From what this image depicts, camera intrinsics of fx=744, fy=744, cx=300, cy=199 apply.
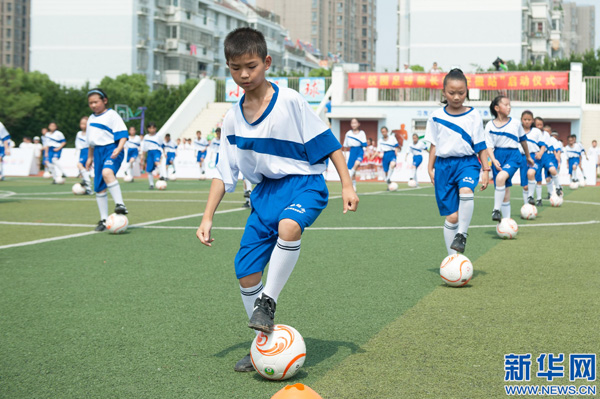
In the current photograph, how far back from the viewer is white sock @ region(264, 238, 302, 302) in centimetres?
434

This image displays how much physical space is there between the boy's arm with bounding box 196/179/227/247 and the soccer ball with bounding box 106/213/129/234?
669 centimetres

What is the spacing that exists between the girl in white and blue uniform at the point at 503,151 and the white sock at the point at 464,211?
391 centimetres

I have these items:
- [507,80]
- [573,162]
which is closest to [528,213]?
[573,162]

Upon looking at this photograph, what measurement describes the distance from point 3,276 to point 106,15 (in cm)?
7113

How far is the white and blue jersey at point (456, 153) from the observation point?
317 inches

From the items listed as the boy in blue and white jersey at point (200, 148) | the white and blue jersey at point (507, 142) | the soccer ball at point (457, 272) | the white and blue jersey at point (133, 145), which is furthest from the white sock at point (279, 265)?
the boy in blue and white jersey at point (200, 148)

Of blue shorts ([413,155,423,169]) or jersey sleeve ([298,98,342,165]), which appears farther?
blue shorts ([413,155,423,169])

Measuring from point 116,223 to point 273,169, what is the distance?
707cm

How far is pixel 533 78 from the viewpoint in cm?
3872

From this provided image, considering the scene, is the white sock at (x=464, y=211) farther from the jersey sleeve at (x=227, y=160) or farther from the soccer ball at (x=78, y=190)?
the soccer ball at (x=78, y=190)

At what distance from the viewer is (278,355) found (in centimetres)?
414

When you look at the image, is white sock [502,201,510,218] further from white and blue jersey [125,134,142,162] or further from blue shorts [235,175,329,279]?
white and blue jersey [125,134,142,162]
